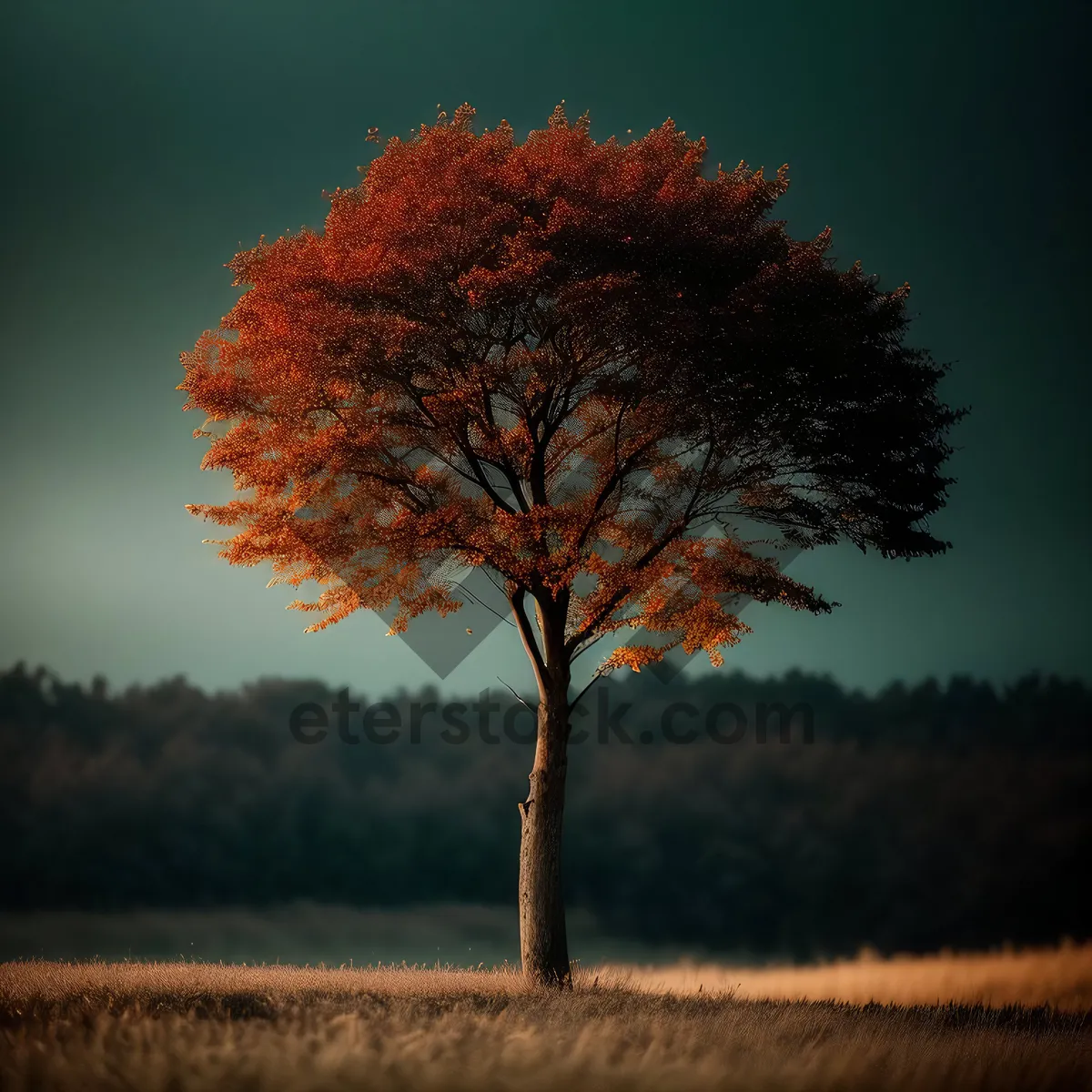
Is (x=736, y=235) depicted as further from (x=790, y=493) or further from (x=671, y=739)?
(x=671, y=739)

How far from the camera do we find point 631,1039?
405 inches

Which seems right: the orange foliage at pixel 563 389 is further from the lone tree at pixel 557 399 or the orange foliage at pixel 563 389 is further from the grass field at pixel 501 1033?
the grass field at pixel 501 1033

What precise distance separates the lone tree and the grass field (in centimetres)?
248

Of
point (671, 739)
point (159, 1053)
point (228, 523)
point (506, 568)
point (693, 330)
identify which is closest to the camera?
point (159, 1053)

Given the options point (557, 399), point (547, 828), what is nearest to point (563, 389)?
point (557, 399)

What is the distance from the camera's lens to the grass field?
28.4 feet

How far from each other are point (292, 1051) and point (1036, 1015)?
491 inches

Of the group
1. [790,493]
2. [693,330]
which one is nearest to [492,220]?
[693,330]

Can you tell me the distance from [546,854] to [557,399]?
293 inches

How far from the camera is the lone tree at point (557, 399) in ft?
48.4

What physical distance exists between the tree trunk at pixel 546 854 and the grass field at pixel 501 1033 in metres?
0.59

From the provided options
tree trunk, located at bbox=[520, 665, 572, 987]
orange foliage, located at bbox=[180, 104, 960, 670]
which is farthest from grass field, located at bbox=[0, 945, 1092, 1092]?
orange foliage, located at bbox=[180, 104, 960, 670]

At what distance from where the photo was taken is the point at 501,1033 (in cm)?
1008

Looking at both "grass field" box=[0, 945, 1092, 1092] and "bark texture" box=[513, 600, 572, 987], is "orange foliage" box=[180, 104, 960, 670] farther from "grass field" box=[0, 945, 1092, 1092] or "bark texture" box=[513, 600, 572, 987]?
"grass field" box=[0, 945, 1092, 1092]
